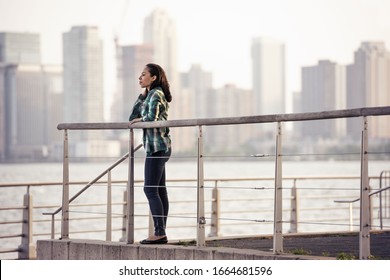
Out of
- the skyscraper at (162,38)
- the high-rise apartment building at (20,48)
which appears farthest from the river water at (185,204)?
the skyscraper at (162,38)

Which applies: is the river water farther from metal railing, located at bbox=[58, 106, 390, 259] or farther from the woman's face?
the woman's face

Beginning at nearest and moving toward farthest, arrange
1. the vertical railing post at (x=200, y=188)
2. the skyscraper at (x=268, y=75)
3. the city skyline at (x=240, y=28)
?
the vertical railing post at (x=200, y=188), the city skyline at (x=240, y=28), the skyscraper at (x=268, y=75)

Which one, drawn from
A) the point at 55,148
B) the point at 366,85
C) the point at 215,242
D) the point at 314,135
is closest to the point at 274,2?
the point at 366,85

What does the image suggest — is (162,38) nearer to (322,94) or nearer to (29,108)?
(29,108)

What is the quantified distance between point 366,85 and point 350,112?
104 meters

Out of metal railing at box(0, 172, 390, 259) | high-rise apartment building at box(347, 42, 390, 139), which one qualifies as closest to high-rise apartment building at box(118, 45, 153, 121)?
high-rise apartment building at box(347, 42, 390, 139)

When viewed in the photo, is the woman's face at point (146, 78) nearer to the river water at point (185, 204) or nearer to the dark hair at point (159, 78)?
the dark hair at point (159, 78)

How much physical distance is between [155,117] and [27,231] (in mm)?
5124

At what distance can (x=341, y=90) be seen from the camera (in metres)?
113

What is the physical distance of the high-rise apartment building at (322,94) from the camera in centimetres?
10300

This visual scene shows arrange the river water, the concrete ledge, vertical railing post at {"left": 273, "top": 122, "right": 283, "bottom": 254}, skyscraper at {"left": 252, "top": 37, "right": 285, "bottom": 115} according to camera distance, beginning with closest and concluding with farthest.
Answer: vertical railing post at {"left": 273, "top": 122, "right": 283, "bottom": 254} < the concrete ledge < the river water < skyscraper at {"left": 252, "top": 37, "right": 285, "bottom": 115}

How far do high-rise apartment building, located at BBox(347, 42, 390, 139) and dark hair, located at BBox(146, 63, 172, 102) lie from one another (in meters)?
98.1

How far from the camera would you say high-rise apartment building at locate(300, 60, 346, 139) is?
103 m

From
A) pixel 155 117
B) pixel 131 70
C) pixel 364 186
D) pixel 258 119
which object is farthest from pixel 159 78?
pixel 131 70
